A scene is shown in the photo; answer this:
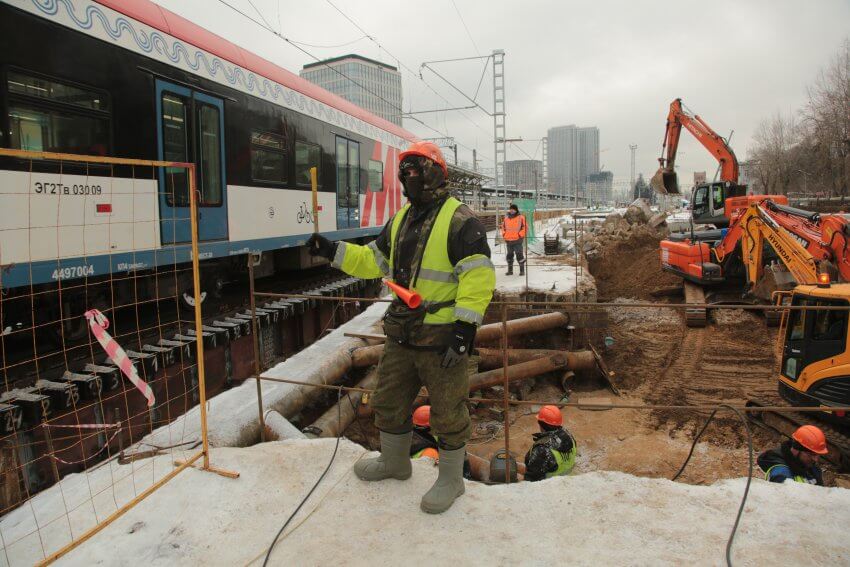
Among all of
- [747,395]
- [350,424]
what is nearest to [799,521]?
[350,424]

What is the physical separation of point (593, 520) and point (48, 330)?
546 centimetres

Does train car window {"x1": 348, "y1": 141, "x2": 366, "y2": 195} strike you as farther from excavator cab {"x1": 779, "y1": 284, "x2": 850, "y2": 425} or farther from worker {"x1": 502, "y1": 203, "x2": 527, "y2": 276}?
excavator cab {"x1": 779, "y1": 284, "x2": 850, "y2": 425}

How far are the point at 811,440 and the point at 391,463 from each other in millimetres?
4127

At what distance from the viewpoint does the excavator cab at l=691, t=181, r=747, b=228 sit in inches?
537

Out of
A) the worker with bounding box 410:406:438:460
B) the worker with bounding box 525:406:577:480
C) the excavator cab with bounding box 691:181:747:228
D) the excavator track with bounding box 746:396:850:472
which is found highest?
the excavator cab with bounding box 691:181:747:228

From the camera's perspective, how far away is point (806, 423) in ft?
24.2

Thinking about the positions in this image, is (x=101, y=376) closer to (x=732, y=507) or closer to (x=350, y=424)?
(x=350, y=424)

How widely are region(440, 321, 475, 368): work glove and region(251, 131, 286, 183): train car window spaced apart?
18.6 feet

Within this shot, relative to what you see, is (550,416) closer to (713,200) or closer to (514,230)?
(514,230)

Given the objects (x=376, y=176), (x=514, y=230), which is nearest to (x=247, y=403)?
(x=376, y=176)

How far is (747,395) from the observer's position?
31.0 feet

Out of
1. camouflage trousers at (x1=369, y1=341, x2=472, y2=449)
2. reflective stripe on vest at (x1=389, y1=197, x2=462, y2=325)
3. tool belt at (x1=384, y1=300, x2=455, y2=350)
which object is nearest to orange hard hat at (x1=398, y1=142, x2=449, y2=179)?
reflective stripe on vest at (x1=389, y1=197, x2=462, y2=325)

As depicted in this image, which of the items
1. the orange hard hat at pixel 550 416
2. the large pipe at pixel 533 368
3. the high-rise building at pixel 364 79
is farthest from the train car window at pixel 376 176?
the orange hard hat at pixel 550 416

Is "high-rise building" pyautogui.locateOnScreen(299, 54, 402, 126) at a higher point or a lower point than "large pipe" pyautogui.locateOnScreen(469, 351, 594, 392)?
higher
